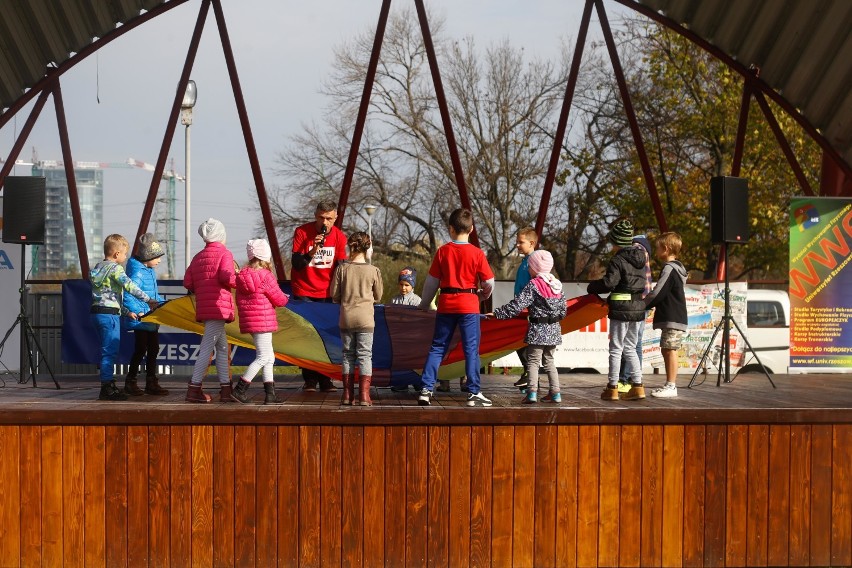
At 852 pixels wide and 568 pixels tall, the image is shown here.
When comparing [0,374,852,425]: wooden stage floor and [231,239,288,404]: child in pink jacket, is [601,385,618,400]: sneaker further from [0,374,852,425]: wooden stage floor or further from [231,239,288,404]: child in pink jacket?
[231,239,288,404]: child in pink jacket

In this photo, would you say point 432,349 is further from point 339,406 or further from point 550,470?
point 550,470

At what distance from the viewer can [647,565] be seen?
7.81 metres

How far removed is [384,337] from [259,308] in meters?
1.51

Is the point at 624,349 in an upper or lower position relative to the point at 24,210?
lower

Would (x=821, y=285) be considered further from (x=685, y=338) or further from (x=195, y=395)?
(x=195, y=395)

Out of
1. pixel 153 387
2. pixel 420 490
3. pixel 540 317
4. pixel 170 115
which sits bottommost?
pixel 420 490

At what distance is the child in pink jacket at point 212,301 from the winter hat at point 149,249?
0.75 meters

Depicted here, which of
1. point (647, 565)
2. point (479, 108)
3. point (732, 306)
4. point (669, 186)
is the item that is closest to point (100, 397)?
point (647, 565)

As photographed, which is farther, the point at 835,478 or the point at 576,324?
the point at 576,324

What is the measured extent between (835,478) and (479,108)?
33.3 metres

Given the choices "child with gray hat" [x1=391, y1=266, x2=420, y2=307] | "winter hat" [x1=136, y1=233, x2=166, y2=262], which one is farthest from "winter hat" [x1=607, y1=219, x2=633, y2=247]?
"winter hat" [x1=136, y1=233, x2=166, y2=262]

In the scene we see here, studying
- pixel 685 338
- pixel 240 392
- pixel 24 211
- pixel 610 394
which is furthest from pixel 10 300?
pixel 685 338

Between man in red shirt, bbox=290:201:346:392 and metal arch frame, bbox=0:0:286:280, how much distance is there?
→ 3.83m

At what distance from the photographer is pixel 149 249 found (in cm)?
947
